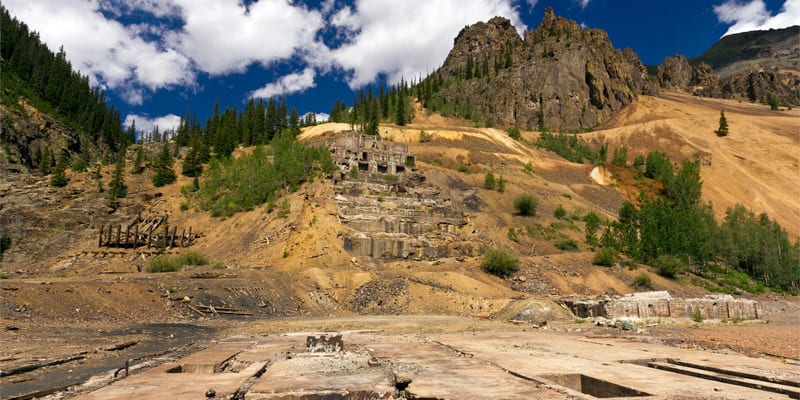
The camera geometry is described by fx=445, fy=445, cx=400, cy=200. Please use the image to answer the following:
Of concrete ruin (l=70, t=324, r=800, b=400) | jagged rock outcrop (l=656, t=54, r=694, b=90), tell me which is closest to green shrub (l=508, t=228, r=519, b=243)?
concrete ruin (l=70, t=324, r=800, b=400)

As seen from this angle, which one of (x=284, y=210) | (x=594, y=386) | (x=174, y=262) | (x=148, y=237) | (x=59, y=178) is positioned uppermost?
(x=59, y=178)

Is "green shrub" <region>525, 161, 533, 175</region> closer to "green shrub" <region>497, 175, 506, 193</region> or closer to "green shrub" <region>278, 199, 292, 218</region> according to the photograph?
"green shrub" <region>497, 175, 506, 193</region>

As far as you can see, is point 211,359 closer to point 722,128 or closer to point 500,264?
point 500,264

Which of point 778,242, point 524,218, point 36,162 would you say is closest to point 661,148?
point 778,242

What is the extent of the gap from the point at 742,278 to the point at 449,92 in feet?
304

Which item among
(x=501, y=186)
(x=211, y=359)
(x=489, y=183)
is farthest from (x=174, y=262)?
(x=501, y=186)

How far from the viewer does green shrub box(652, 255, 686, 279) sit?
46.1m

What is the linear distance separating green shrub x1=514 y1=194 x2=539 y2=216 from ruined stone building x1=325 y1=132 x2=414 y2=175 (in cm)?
1817

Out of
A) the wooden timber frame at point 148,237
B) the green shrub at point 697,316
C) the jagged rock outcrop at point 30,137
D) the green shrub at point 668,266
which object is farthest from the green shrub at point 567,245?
the jagged rock outcrop at point 30,137

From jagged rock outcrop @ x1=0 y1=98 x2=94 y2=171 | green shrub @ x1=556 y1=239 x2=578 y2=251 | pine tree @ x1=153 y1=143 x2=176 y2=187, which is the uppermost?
jagged rock outcrop @ x1=0 y1=98 x2=94 y2=171

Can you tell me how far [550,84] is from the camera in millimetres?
121125

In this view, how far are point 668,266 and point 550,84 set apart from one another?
8543cm

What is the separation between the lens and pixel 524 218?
58.7 meters

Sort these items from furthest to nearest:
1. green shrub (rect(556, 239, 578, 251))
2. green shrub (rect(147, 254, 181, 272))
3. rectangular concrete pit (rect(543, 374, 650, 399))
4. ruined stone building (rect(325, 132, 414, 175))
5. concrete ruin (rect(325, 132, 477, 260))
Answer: ruined stone building (rect(325, 132, 414, 175)), green shrub (rect(556, 239, 578, 251)), concrete ruin (rect(325, 132, 477, 260)), green shrub (rect(147, 254, 181, 272)), rectangular concrete pit (rect(543, 374, 650, 399))
